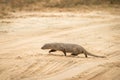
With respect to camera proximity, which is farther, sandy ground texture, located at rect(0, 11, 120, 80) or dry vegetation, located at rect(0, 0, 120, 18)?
dry vegetation, located at rect(0, 0, 120, 18)

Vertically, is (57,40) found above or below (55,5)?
above

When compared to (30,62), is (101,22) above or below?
below

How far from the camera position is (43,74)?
996cm

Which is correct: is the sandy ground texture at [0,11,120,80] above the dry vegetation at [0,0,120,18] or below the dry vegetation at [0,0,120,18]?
above

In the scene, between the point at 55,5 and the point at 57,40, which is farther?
the point at 55,5

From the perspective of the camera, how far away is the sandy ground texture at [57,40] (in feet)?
33.1

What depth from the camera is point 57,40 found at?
15570 millimetres

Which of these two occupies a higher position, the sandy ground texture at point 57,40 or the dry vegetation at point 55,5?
the sandy ground texture at point 57,40

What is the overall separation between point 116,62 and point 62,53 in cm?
220

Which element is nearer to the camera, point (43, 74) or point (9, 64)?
point (43, 74)

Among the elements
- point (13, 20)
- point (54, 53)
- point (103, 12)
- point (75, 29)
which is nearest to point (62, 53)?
point (54, 53)

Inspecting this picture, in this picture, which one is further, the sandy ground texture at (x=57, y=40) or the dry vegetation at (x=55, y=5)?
the dry vegetation at (x=55, y=5)

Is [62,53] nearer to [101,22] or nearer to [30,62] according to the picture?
[30,62]

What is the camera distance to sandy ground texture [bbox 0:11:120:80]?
10.1 meters
